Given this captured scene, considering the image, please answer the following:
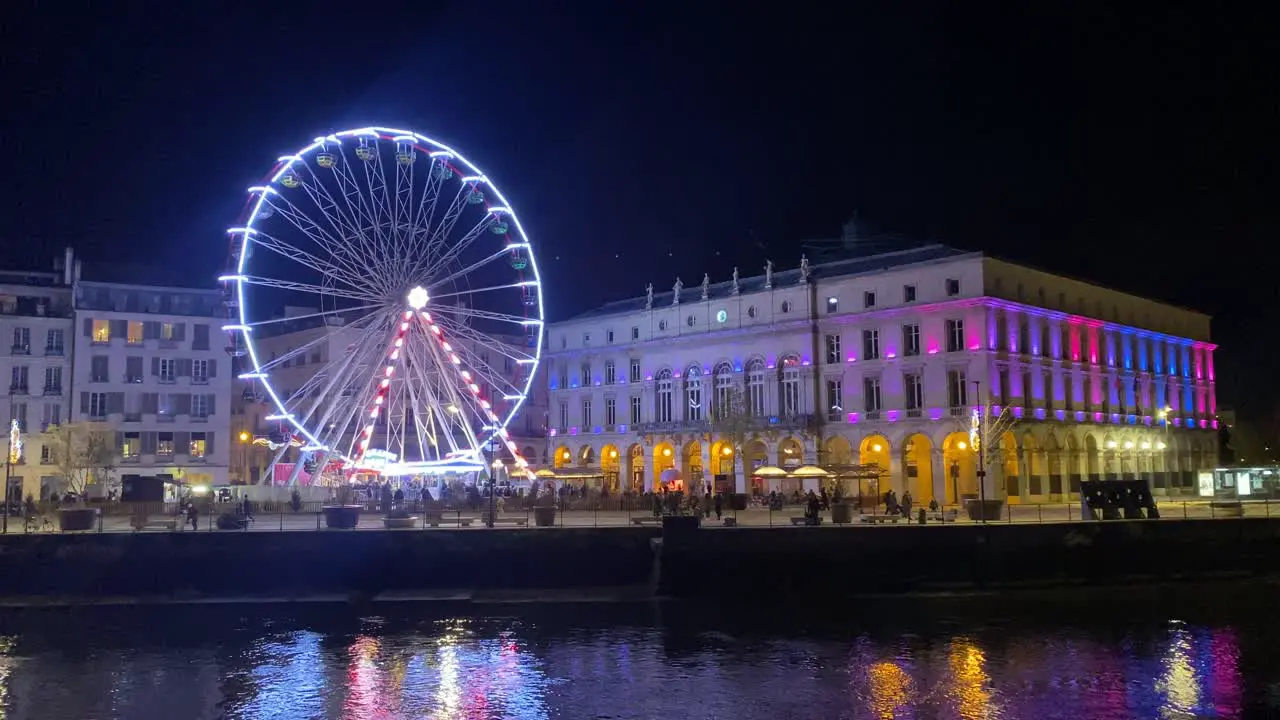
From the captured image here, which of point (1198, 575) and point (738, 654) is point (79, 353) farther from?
point (1198, 575)

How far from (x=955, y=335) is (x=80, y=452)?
5686cm

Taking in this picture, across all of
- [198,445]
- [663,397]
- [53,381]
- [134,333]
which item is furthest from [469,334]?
[53,381]

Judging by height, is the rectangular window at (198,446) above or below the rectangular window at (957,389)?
below

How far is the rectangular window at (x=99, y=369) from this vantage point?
8338 cm

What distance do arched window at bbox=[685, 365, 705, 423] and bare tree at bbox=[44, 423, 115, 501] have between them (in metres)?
41.3

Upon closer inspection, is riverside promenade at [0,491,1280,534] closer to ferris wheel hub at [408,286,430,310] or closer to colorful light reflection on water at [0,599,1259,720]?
colorful light reflection on water at [0,599,1259,720]

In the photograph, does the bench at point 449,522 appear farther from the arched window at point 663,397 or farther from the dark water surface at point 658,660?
the arched window at point 663,397

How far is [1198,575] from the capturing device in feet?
169

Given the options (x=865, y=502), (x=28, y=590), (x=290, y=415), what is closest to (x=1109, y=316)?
(x=865, y=502)

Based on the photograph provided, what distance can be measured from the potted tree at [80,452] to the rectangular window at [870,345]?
50.5 m

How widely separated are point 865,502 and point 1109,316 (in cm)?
3303

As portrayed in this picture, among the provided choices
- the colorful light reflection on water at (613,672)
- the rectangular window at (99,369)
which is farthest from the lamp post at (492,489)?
the rectangular window at (99,369)

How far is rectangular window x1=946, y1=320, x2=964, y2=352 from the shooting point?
7806cm

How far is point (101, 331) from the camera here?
3305 inches
